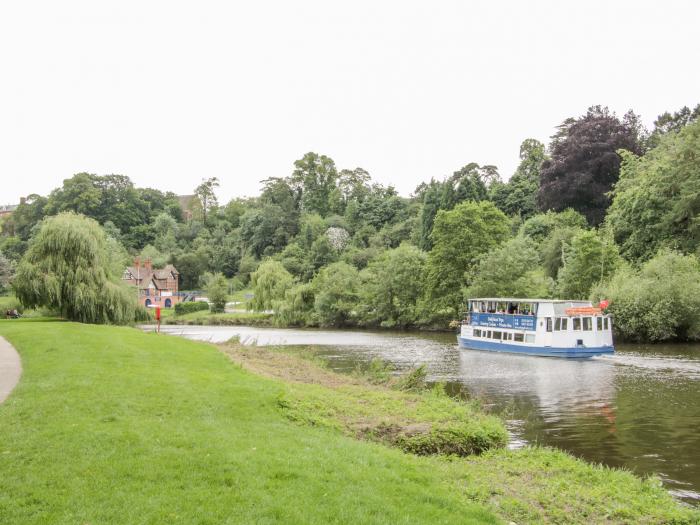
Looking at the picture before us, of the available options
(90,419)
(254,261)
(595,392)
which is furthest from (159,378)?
(254,261)

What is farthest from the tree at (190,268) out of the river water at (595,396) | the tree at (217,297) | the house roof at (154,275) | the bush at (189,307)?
the river water at (595,396)

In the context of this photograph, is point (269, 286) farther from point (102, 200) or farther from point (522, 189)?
point (102, 200)

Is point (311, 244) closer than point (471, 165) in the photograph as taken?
No

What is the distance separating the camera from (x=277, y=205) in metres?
136

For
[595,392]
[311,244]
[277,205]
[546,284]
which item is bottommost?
[595,392]

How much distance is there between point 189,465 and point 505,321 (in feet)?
124

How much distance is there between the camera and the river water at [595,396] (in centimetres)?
1673

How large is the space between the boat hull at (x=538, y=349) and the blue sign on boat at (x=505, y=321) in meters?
1.35

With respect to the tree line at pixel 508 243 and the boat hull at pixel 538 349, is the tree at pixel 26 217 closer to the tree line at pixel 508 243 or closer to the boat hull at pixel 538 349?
the tree line at pixel 508 243

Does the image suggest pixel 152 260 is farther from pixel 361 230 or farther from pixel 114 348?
pixel 114 348

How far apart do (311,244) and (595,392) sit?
9191cm

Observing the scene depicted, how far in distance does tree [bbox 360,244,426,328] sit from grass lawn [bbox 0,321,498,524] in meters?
54.3

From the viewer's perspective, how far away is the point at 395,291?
71.2m

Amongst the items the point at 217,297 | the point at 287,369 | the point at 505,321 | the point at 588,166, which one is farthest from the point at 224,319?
the point at 287,369
